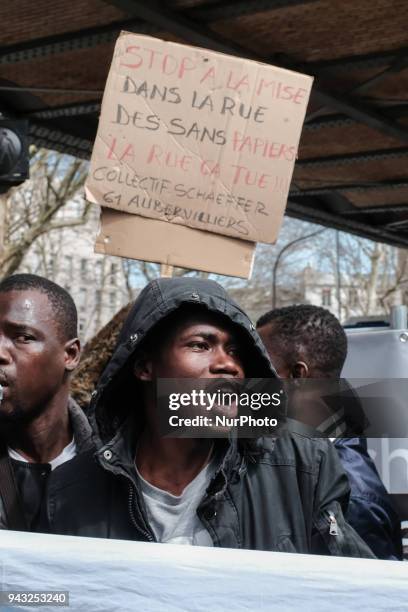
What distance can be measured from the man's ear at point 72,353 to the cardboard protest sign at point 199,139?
401mm

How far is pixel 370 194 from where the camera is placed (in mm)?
7395

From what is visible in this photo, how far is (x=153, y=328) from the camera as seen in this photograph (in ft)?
6.85

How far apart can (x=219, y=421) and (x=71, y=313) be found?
123 cm

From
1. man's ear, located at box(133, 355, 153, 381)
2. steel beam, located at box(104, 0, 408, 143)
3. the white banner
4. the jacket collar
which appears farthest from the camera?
steel beam, located at box(104, 0, 408, 143)

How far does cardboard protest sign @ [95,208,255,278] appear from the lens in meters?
2.85

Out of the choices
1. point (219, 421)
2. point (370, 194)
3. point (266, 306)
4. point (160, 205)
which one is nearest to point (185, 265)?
point (160, 205)

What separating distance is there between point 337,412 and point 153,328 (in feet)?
1.69

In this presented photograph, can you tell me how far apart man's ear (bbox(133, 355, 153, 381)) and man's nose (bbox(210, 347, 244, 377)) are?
6.2 inches

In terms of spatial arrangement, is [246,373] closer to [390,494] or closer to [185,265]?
[390,494]

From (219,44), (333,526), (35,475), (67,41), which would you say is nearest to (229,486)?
(333,526)

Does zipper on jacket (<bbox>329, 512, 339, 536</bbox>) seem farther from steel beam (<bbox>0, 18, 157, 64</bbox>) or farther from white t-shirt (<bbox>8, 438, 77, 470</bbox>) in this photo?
steel beam (<bbox>0, 18, 157, 64</bbox>)

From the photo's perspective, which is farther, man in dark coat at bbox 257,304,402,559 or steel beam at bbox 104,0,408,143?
steel beam at bbox 104,0,408,143

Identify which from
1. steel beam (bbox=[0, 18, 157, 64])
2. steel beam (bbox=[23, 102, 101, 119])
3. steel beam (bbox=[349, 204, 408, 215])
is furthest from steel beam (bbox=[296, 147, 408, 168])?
steel beam (bbox=[0, 18, 157, 64])
